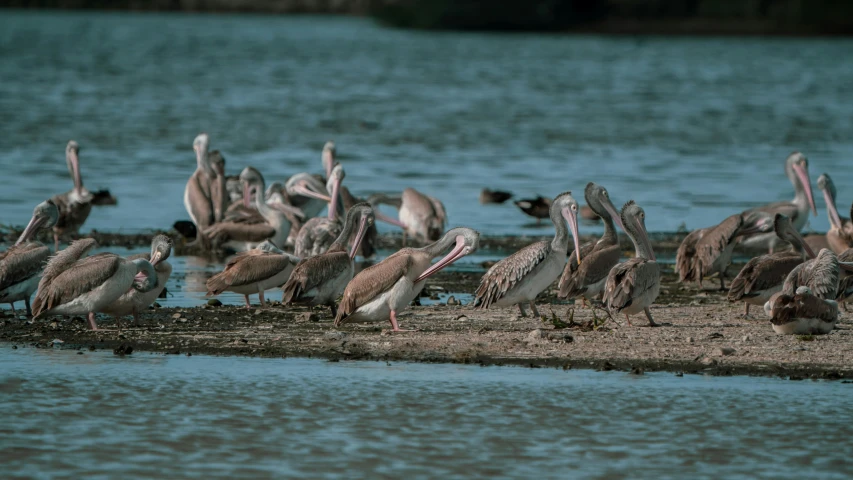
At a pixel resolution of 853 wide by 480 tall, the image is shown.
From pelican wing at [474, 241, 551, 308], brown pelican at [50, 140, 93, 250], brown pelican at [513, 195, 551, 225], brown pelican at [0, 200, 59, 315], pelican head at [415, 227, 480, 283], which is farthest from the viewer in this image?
brown pelican at [513, 195, 551, 225]

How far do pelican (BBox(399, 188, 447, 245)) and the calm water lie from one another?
280 inches

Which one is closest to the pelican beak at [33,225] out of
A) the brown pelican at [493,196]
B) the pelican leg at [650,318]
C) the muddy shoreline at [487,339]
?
the muddy shoreline at [487,339]

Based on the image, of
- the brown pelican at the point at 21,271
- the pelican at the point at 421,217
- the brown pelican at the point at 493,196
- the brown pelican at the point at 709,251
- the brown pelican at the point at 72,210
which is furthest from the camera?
the brown pelican at the point at 493,196

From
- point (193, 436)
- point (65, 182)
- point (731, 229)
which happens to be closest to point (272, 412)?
point (193, 436)

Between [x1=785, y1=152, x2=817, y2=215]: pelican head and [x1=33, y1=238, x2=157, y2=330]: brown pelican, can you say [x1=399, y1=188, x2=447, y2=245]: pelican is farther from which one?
[x1=33, y1=238, x2=157, y2=330]: brown pelican

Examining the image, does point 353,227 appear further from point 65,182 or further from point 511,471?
point 65,182

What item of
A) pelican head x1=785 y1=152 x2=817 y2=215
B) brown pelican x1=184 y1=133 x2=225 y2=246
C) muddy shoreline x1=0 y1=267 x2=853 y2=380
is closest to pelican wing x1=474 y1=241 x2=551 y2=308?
muddy shoreline x1=0 y1=267 x2=853 y2=380

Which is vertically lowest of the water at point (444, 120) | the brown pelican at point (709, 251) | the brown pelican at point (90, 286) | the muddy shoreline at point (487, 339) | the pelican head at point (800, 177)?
the muddy shoreline at point (487, 339)

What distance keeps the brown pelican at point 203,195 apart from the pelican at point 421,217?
2.27 m

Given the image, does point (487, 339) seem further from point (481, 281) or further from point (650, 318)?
point (481, 281)

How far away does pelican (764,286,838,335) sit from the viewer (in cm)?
1004

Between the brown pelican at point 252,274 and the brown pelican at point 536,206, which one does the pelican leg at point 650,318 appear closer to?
the brown pelican at point 252,274

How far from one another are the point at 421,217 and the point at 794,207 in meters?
4.21

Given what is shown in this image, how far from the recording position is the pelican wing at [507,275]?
1097cm
